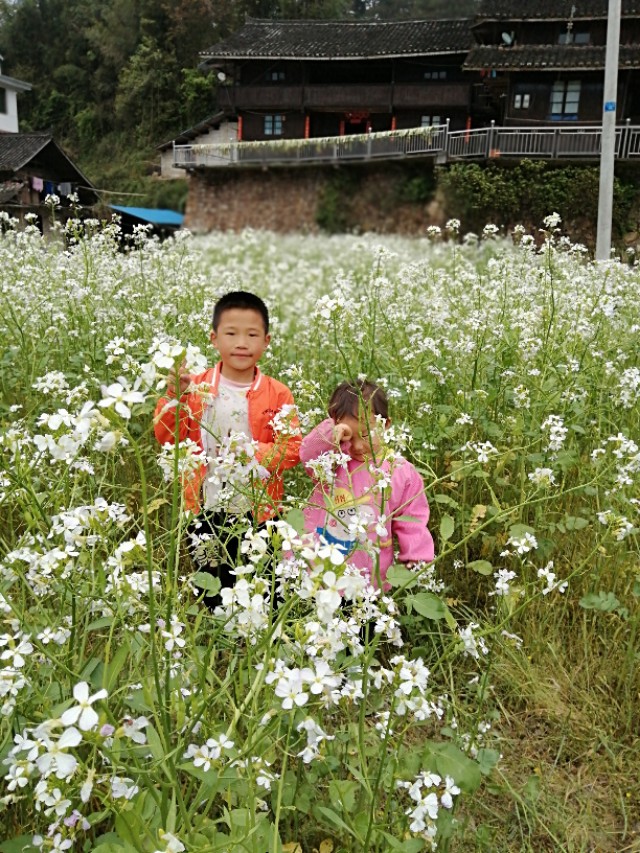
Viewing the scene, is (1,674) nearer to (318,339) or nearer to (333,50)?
(318,339)

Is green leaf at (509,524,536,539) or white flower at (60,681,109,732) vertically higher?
white flower at (60,681,109,732)

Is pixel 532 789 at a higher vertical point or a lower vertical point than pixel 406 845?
lower

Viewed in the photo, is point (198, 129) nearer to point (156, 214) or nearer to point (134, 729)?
point (156, 214)

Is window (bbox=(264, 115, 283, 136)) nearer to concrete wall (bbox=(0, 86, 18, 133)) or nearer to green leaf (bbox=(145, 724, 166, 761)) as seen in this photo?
concrete wall (bbox=(0, 86, 18, 133))

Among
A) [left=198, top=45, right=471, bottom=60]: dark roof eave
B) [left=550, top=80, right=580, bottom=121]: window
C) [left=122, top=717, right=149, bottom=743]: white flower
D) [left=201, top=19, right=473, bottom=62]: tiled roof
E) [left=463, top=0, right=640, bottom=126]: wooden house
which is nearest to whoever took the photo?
[left=122, top=717, right=149, bottom=743]: white flower

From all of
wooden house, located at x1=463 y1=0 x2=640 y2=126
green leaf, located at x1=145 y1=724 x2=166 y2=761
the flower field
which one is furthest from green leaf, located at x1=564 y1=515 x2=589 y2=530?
wooden house, located at x1=463 y1=0 x2=640 y2=126

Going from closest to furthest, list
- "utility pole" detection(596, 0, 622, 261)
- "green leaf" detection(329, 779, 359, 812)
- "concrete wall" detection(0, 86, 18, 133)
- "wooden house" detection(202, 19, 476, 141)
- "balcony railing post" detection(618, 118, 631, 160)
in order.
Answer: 1. "green leaf" detection(329, 779, 359, 812)
2. "utility pole" detection(596, 0, 622, 261)
3. "balcony railing post" detection(618, 118, 631, 160)
4. "wooden house" detection(202, 19, 476, 141)
5. "concrete wall" detection(0, 86, 18, 133)

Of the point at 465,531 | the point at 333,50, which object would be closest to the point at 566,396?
the point at 465,531

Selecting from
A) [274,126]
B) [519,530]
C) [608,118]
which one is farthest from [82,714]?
[274,126]

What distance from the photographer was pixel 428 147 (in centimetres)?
2058

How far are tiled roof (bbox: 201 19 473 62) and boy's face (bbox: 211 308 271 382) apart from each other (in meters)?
23.0

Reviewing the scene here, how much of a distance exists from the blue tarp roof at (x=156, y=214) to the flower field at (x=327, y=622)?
73.6ft

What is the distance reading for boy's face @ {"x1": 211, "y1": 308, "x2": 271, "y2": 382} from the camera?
8.34 ft

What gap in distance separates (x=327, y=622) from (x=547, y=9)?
23205 mm
